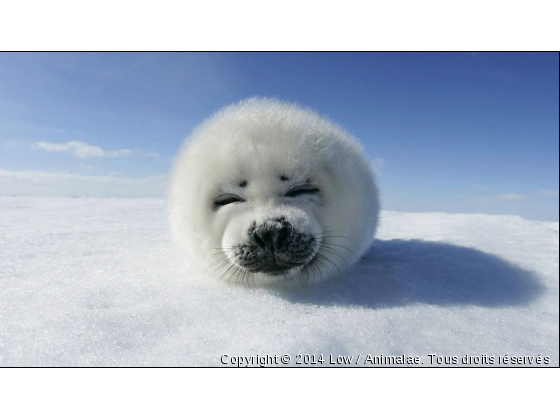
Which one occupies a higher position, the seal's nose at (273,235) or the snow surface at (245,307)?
the seal's nose at (273,235)

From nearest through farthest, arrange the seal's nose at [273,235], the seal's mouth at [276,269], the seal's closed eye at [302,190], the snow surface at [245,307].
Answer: the snow surface at [245,307]
the seal's nose at [273,235]
the seal's mouth at [276,269]
the seal's closed eye at [302,190]

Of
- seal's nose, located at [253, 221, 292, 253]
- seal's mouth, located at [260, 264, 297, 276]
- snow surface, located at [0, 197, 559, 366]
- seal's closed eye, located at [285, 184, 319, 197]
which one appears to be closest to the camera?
snow surface, located at [0, 197, 559, 366]

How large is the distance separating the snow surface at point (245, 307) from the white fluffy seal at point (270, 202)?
0.64 feet

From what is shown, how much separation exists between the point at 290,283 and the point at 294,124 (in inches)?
48.7

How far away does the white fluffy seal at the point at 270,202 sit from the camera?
2328 mm

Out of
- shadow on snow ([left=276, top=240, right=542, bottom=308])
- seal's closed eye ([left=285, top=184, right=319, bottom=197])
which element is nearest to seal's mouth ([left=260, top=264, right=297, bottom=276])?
shadow on snow ([left=276, top=240, right=542, bottom=308])

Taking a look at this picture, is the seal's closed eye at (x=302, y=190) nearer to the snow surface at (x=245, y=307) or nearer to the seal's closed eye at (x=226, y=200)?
the seal's closed eye at (x=226, y=200)

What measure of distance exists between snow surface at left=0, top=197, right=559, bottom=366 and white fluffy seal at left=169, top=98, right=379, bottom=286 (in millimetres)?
195

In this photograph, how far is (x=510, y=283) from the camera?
2848 mm

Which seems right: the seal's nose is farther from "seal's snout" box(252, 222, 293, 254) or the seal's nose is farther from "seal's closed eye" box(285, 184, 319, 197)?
"seal's closed eye" box(285, 184, 319, 197)

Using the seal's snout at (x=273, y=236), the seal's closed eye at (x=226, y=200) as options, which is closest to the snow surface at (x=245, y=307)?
the seal's snout at (x=273, y=236)

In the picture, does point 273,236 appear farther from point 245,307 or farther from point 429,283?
point 429,283

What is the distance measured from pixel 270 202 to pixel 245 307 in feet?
2.34

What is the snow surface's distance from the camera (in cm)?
173
